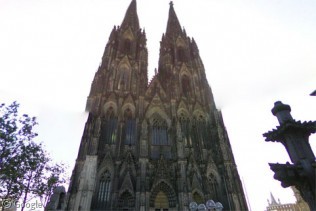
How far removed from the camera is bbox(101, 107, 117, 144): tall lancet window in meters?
21.5

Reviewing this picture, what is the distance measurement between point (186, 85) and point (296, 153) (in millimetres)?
23544

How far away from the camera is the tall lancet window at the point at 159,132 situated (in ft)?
74.5

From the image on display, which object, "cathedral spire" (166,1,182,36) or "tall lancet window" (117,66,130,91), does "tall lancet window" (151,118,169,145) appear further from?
"cathedral spire" (166,1,182,36)

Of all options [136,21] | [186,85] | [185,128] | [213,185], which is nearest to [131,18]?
[136,21]

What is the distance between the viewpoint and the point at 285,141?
638 centimetres

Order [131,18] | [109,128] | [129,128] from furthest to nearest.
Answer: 1. [131,18]
2. [129,128]
3. [109,128]

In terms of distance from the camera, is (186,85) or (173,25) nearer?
(186,85)

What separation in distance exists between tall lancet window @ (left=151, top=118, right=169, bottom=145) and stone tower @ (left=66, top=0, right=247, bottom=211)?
99mm

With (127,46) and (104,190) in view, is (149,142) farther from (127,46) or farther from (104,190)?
(127,46)

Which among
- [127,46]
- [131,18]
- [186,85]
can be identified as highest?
[131,18]

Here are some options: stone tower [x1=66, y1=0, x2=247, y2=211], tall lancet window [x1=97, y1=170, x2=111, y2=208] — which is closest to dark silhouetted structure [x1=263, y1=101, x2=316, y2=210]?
stone tower [x1=66, y1=0, x2=247, y2=211]

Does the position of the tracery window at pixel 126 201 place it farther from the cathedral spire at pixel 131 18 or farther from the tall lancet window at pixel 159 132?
the cathedral spire at pixel 131 18

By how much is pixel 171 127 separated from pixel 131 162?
5.70 m

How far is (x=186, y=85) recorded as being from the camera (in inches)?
1151
